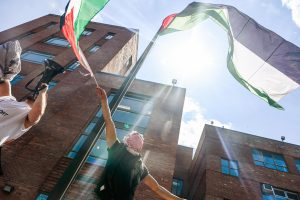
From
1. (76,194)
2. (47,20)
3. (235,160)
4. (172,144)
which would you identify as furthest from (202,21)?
(47,20)

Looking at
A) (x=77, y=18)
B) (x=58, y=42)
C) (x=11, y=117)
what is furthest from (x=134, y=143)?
(x=58, y=42)

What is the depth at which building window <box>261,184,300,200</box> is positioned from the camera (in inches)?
603

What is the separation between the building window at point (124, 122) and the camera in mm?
11422

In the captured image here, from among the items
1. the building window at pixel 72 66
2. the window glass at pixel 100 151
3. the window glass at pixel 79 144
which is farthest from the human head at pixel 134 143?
the building window at pixel 72 66

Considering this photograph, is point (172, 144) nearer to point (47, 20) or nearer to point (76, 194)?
point (76, 194)

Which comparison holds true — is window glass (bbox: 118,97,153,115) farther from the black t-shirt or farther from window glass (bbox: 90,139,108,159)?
the black t-shirt

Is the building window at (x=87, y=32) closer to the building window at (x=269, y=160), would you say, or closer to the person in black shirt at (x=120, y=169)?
the building window at (x=269, y=160)

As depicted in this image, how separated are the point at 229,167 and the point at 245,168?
3.50 ft

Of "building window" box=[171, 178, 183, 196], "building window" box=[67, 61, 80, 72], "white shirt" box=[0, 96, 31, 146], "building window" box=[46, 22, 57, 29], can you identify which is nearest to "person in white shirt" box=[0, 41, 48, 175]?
"white shirt" box=[0, 96, 31, 146]

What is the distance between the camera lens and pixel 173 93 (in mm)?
14945

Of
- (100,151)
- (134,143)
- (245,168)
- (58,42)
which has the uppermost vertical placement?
(58,42)

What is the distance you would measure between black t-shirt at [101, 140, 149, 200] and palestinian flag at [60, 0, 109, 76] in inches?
42.2

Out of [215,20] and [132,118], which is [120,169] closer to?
[215,20]

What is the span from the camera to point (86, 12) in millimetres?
3570
